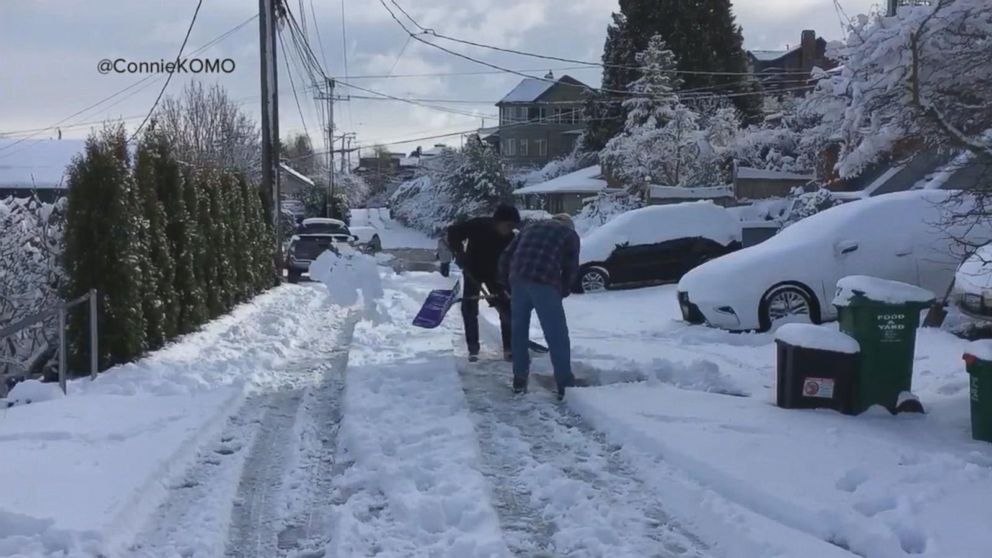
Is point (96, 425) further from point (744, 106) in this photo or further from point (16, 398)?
point (744, 106)

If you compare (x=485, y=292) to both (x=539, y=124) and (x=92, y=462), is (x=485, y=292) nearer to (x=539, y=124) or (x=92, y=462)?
(x=92, y=462)

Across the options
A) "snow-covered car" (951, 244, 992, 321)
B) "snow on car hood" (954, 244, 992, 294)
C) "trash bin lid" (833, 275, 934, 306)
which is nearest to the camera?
"trash bin lid" (833, 275, 934, 306)

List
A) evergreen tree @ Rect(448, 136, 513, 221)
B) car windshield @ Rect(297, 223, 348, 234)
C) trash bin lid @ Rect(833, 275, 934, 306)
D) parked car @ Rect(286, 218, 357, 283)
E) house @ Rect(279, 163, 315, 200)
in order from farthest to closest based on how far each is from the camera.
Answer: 1. house @ Rect(279, 163, 315, 200)
2. evergreen tree @ Rect(448, 136, 513, 221)
3. car windshield @ Rect(297, 223, 348, 234)
4. parked car @ Rect(286, 218, 357, 283)
5. trash bin lid @ Rect(833, 275, 934, 306)

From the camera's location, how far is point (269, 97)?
21750 millimetres

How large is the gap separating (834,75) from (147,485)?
5926 millimetres

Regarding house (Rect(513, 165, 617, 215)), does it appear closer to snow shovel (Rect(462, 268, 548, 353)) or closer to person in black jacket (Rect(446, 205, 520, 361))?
snow shovel (Rect(462, 268, 548, 353))

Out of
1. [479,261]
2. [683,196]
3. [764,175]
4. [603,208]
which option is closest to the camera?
[479,261]

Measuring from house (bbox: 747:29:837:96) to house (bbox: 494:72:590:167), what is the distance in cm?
1431

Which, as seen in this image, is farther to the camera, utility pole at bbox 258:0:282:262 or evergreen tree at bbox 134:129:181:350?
utility pole at bbox 258:0:282:262

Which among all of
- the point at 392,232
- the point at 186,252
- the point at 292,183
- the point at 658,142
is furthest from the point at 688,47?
the point at 292,183

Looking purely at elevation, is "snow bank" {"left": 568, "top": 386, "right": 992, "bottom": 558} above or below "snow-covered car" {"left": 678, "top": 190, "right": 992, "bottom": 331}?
below

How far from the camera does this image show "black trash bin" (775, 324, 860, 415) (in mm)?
7469

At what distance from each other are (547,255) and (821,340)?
231 cm

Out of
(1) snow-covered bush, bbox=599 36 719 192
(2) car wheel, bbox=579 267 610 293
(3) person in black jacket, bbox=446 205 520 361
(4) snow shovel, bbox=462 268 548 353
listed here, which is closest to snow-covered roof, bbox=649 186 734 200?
(1) snow-covered bush, bbox=599 36 719 192
